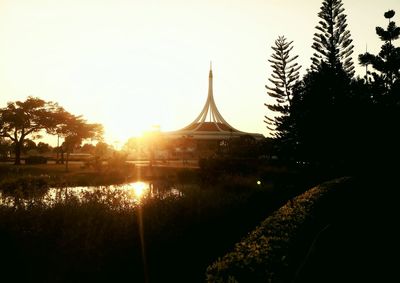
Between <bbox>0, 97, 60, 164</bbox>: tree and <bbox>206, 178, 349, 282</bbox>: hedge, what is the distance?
130 ft

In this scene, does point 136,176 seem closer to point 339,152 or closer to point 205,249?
point 339,152

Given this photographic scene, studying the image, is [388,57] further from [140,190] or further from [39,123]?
[39,123]

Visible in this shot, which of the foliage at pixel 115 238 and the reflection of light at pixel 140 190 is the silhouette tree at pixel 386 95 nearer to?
the foliage at pixel 115 238

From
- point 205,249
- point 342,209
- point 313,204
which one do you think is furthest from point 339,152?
point 205,249

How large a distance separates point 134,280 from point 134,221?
2.17 meters

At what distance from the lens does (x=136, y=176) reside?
26.4 meters

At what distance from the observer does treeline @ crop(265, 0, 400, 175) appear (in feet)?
36.7

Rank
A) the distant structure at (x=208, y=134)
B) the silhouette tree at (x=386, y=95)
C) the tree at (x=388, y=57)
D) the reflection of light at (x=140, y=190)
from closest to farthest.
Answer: the silhouette tree at (x=386, y=95) < the reflection of light at (x=140, y=190) < the tree at (x=388, y=57) < the distant structure at (x=208, y=134)

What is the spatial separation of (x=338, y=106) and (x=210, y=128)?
2273 inches

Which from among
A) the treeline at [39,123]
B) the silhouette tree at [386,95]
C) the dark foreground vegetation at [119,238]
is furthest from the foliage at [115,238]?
the treeline at [39,123]

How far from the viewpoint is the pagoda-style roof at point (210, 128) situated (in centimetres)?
6489

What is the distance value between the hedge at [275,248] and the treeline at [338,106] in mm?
3594

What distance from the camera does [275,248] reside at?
4.85 meters

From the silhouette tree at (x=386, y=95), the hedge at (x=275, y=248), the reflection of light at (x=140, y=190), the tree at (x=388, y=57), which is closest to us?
the hedge at (x=275, y=248)
